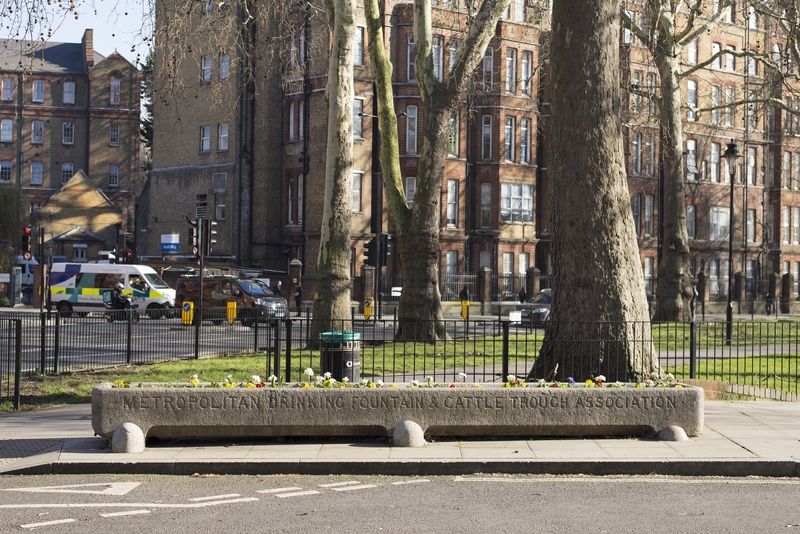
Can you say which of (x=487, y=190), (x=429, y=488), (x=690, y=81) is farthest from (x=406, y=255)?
(x=690, y=81)

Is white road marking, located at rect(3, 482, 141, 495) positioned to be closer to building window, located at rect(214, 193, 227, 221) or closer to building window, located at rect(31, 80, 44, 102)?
building window, located at rect(214, 193, 227, 221)

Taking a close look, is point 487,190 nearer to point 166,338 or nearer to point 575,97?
point 166,338

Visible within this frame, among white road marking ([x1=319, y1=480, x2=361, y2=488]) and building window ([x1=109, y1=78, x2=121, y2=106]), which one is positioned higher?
building window ([x1=109, y1=78, x2=121, y2=106])

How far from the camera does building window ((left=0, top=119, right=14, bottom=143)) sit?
8644cm

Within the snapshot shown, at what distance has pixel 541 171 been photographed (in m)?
56.5

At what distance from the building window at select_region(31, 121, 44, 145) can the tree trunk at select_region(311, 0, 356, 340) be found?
70.5 metres

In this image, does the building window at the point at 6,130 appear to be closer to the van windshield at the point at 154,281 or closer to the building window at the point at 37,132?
the building window at the point at 37,132

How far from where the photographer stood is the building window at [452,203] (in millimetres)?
52375

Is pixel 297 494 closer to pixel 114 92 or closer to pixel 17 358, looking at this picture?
pixel 17 358

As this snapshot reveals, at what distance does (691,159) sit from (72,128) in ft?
167

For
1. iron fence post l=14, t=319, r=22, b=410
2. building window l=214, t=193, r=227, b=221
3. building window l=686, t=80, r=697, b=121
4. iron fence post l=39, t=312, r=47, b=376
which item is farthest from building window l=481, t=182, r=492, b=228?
iron fence post l=14, t=319, r=22, b=410

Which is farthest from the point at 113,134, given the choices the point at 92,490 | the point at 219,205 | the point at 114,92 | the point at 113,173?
the point at 92,490

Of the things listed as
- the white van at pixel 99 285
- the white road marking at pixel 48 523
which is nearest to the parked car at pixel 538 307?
the white van at pixel 99 285

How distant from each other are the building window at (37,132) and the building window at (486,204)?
48027 mm
